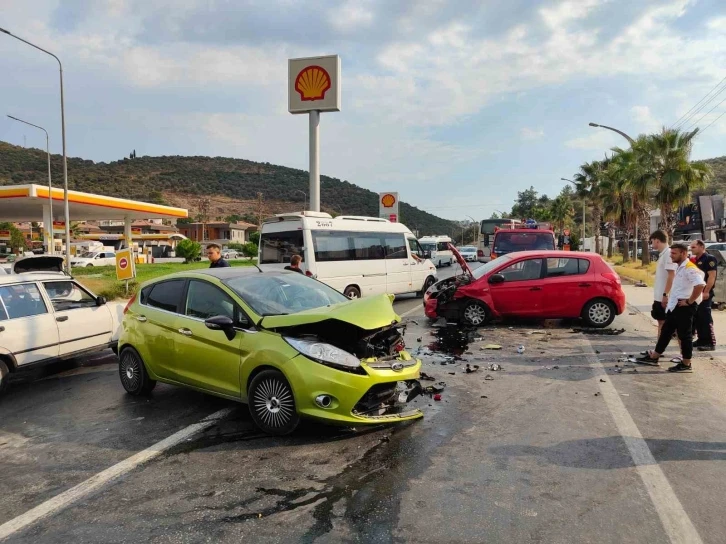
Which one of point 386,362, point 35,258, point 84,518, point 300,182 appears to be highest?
point 300,182

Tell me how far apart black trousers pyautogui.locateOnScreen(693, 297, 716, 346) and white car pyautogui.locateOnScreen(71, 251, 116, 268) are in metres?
40.3

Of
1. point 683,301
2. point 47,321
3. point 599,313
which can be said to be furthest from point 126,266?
point 683,301

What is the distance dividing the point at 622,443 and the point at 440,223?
13836 centimetres

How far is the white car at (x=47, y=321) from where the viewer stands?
7230mm

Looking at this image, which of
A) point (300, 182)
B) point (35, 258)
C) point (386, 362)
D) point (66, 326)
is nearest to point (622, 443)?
point (386, 362)

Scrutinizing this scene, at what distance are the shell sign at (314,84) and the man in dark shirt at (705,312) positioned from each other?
681 inches

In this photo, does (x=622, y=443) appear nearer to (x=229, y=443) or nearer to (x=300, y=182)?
(x=229, y=443)

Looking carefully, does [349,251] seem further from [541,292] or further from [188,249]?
[188,249]

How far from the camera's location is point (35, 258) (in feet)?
32.9

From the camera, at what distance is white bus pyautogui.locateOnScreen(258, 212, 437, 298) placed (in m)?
14.3

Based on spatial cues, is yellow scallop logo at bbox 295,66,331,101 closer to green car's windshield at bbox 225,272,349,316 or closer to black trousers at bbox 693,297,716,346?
black trousers at bbox 693,297,716,346

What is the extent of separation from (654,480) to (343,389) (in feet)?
8.07

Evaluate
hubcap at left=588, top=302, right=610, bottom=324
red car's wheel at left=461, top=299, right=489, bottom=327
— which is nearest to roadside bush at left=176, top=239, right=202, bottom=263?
red car's wheel at left=461, top=299, right=489, bottom=327

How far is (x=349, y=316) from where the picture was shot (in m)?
5.17
